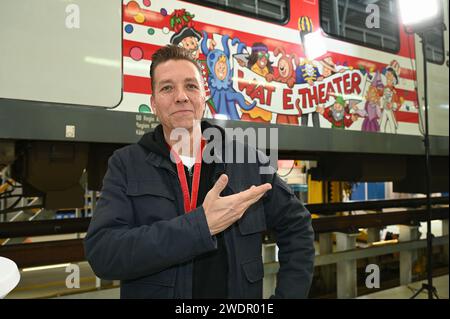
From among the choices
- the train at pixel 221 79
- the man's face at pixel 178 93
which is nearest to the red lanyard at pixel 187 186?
the man's face at pixel 178 93

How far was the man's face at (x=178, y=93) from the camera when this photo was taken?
1.16 m

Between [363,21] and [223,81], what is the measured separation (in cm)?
141

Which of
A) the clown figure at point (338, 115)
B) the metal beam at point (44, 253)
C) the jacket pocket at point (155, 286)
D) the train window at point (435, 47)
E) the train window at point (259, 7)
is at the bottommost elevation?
the metal beam at point (44, 253)

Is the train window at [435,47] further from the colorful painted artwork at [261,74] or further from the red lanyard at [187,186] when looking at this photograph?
the red lanyard at [187,186]

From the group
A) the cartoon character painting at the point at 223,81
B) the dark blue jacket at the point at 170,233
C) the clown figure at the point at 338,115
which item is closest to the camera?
the dark blue jacket at the point at 170,233

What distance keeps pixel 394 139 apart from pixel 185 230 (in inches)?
93.9

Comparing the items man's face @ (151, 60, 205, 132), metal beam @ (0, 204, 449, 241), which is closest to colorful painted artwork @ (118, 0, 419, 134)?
man's face @ (151, 60, 205, 132)

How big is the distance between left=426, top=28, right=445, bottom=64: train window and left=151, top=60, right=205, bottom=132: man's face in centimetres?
295

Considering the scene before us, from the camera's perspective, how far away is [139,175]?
117 cm

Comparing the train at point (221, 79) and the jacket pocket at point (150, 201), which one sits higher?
the train at point (221, 79)

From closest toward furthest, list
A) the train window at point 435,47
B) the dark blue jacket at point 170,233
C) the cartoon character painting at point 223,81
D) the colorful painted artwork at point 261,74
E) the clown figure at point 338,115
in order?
1. the dark blue jacket at point 170,233
2. the colorful painted artwork at point 261,74
3. the cartoon character painting at point 223,81
4. the clown figure at point 338,115
5. the train window at point 435,47

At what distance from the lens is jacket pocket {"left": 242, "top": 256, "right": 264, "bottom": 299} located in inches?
46.4

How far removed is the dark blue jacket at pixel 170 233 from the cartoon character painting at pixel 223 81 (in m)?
0.85
